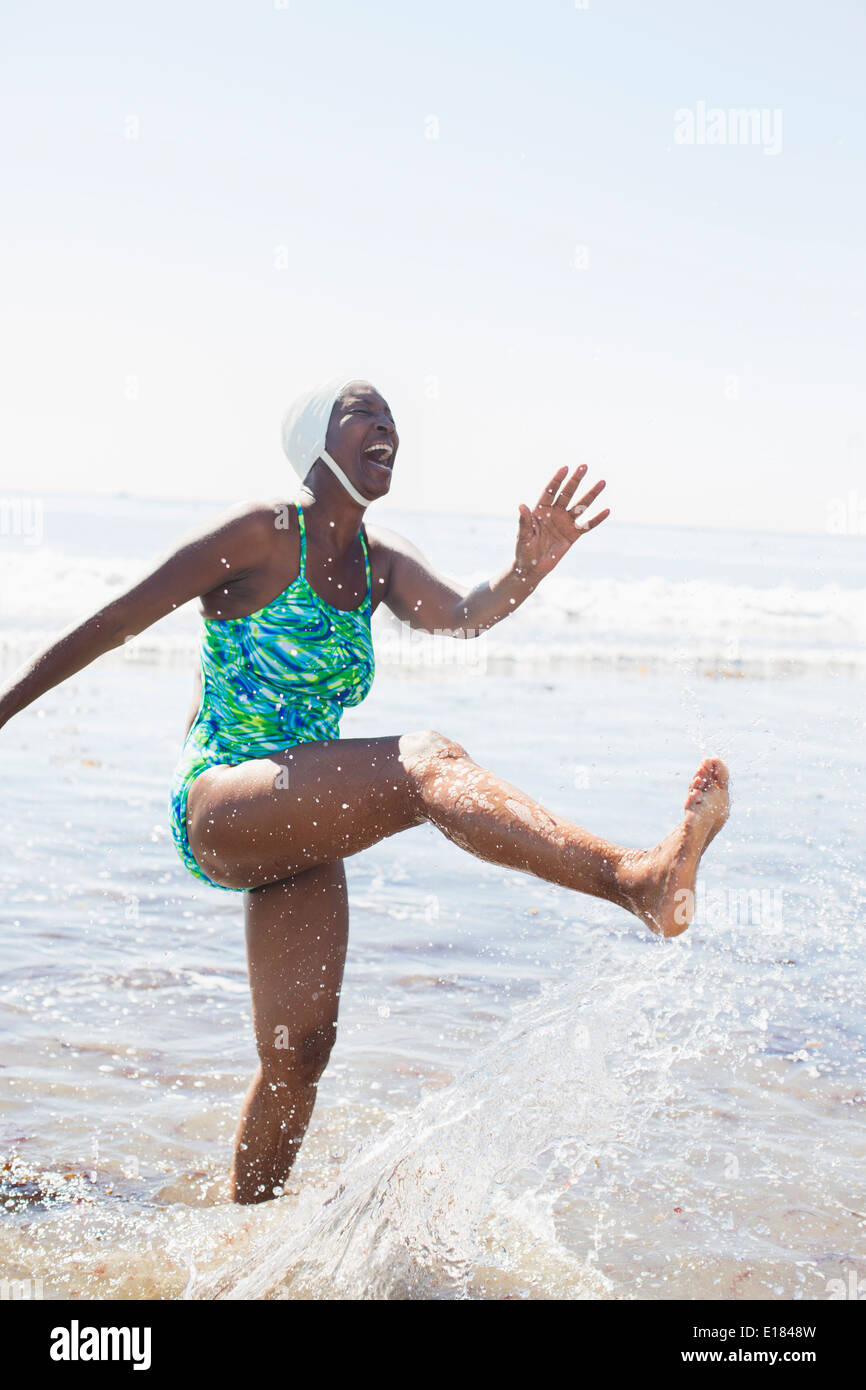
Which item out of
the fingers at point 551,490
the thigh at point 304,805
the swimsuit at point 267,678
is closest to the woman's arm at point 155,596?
the swimsuit at point 267,678

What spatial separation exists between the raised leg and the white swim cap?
0.85 meters

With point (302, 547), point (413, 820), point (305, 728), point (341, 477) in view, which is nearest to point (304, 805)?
point (413, 820)

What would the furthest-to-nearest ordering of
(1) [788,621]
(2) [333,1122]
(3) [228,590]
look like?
(1) [788,621] < (2) [333,1122] < (3) [228,590]

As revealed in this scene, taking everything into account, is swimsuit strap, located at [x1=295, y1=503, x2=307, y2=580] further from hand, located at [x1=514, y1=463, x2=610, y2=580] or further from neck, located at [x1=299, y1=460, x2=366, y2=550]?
hand, located at [x1=514, y1=463, x2=610, y2=580]

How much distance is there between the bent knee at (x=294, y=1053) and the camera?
3.37 meters

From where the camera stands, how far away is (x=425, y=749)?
9.59ft

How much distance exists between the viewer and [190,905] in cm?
604

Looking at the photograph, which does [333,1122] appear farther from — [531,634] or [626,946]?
[531,634]

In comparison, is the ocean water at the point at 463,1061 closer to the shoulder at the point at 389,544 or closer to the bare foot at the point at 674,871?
the bare foot at the point at 674,871

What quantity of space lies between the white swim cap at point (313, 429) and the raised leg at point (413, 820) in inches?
33.5

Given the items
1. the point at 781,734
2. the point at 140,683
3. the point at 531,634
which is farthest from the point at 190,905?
the point at 531,634

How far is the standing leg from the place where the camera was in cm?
336

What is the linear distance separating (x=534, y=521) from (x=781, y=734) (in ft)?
23.5

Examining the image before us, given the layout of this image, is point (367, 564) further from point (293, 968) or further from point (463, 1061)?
point (463, 1061)
